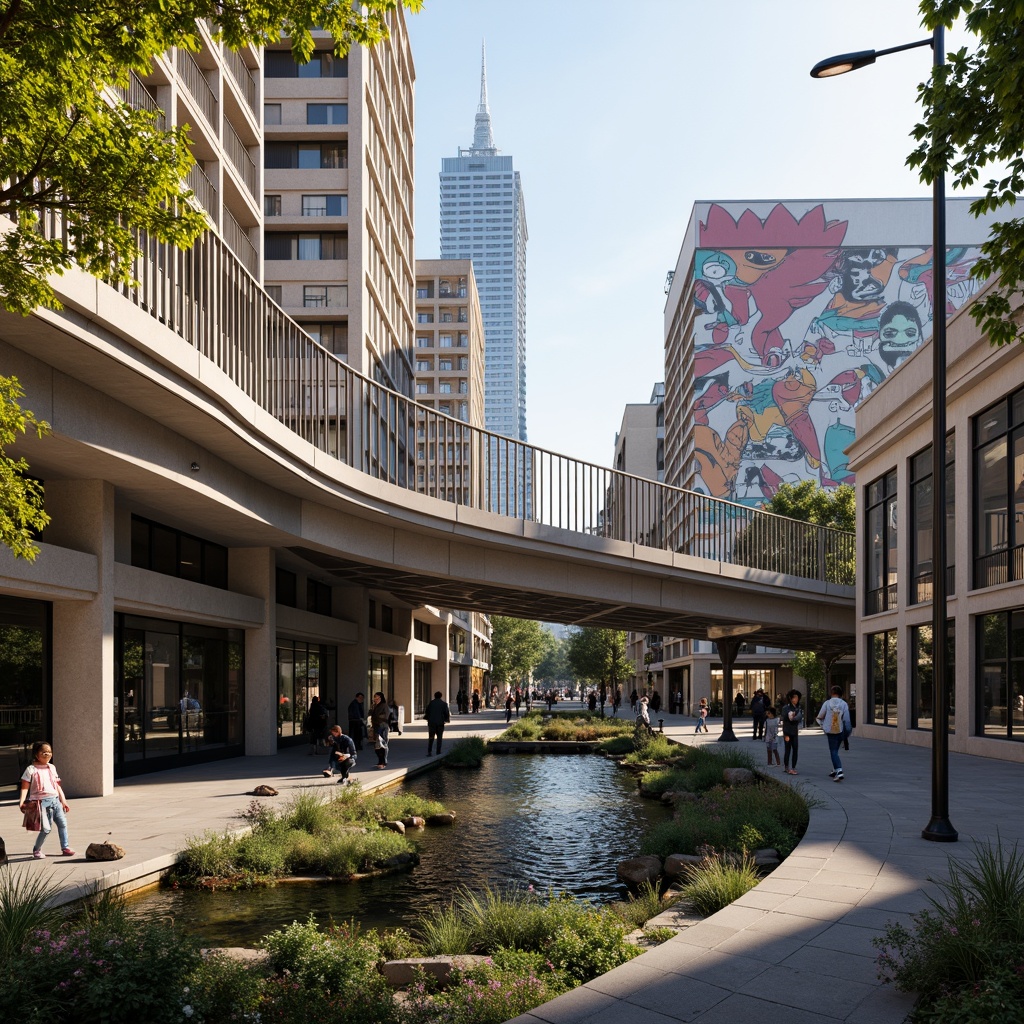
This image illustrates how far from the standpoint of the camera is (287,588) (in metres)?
30.7

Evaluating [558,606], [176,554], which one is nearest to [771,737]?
[558,606]

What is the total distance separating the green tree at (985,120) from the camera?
8.84 m

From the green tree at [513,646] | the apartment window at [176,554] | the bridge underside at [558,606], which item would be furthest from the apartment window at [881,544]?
the green tree at [513,646]

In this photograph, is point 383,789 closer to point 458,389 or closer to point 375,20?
point 375,20

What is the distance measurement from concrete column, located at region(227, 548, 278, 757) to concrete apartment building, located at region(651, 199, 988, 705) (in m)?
53.6

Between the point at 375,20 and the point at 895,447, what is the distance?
2670 centimetres

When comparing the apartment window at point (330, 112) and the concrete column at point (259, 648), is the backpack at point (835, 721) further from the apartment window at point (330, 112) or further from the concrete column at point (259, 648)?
the apartment window at point (330, 112)

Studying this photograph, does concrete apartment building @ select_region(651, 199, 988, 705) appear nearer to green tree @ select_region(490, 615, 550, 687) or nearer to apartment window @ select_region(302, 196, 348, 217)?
green tree @ select_region(490, 615, 550, 687)

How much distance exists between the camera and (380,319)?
48625mm

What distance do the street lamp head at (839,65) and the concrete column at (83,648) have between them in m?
12.8

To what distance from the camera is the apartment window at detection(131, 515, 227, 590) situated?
21.0 metres

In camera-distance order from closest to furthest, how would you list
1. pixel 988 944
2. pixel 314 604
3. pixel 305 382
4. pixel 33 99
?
pixel 988 944 < pixel 33 99 < pixel 305 382 < pixel 314 604

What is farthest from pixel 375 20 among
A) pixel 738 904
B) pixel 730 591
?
pixel 730 591

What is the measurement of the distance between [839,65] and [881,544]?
2288 cm
